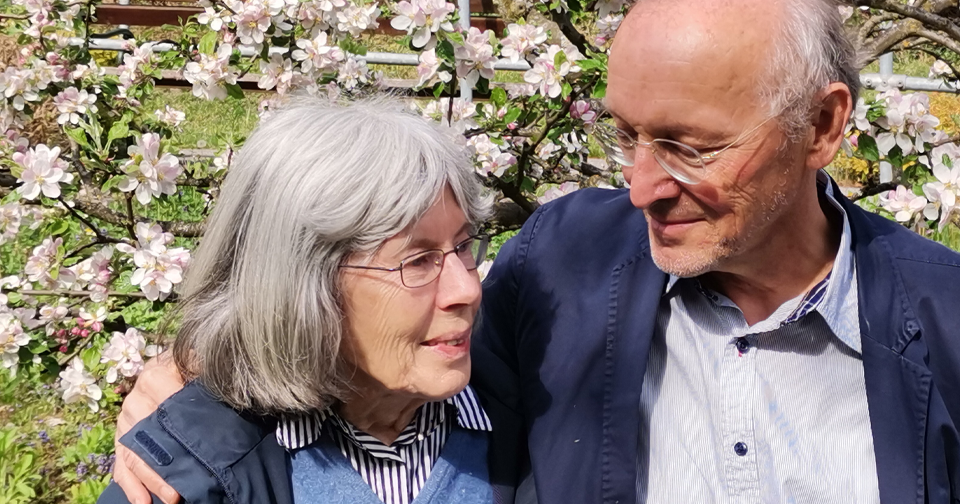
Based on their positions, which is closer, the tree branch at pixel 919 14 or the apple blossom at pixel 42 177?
the apple blossom at pixel 42 177

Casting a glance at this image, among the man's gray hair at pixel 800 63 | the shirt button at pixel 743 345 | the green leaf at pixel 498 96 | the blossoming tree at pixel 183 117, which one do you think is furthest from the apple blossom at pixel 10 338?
the man's gray hair at pixel 800 63

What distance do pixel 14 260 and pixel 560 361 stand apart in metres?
3.78

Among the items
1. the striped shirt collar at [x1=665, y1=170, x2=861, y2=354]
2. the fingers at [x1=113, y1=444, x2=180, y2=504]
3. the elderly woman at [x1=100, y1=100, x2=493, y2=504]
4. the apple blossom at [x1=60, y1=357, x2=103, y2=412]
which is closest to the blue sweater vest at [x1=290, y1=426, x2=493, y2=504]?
the elderly woman at [x1=100, y1=100, x2=493, y2=504]

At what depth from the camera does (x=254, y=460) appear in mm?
1805

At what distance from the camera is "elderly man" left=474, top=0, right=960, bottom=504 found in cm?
196

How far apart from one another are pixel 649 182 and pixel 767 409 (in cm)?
54

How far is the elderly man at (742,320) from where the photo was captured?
6.45 ft

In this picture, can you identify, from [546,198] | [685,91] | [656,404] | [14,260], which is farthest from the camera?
[14,260]

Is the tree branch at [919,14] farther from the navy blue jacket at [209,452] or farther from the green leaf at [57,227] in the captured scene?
the green leaf at [57,227]

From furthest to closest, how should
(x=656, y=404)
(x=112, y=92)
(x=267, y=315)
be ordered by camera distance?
1. (x=112, y=92)
2. (x=656, y=404)
3. (x=267, y=315)

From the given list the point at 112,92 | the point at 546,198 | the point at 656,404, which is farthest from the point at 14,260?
the point at 656,404

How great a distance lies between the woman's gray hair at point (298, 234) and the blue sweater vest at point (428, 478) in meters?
0.12

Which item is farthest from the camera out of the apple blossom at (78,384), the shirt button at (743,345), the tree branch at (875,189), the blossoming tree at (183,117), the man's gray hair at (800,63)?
the tree branch at (875,189)

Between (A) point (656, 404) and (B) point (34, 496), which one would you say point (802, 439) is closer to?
A: (A) point (656, 404)
